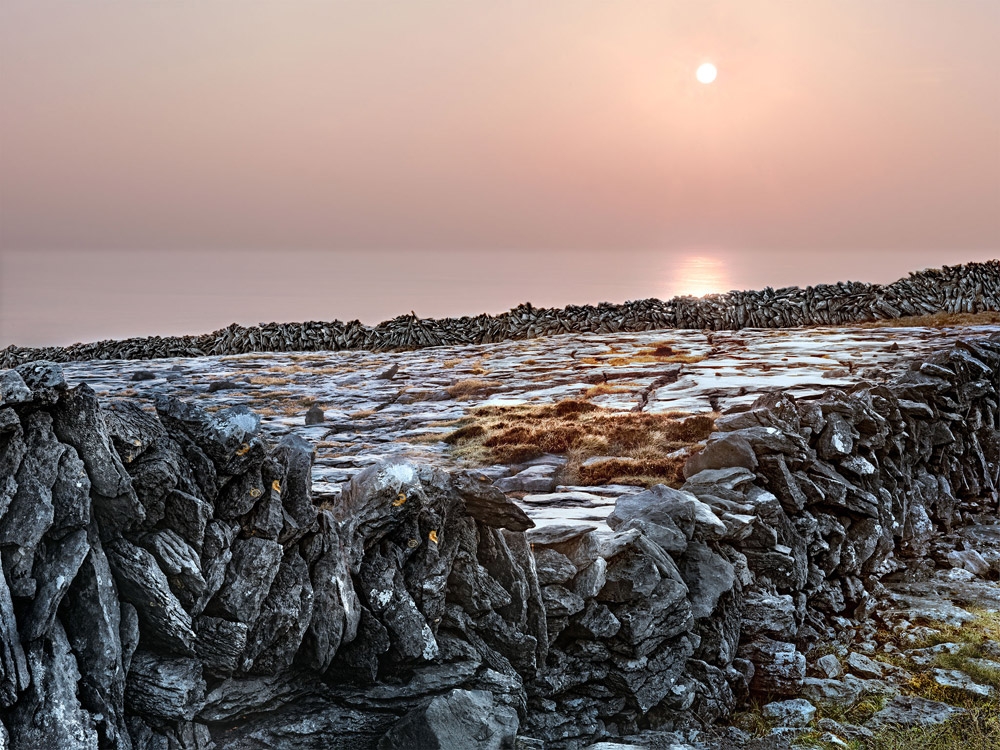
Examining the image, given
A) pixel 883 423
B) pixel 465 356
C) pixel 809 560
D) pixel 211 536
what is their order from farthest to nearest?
pixel 465 356
pixel 883 423
pixel 809 560
pixel 211 536

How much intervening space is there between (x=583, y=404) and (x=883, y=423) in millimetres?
4454

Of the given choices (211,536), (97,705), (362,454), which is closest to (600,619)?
(211,536)

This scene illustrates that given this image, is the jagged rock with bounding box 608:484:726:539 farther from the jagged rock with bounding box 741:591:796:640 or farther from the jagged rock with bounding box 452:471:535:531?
the jagged rock with bounding box 452:471:535:531

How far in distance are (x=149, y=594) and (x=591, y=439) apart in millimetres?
7428

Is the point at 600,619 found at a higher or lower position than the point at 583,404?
lower

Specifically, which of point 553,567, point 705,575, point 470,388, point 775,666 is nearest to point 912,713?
point 775,666

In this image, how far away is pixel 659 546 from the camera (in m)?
7.39

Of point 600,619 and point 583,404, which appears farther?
point 583,404

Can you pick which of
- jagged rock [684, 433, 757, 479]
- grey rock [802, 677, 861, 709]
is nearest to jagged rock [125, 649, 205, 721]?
grey rock [802, 677, 861, 709]

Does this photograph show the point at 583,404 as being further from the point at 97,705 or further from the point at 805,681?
the point at 97,705

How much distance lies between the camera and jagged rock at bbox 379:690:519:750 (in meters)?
5.20

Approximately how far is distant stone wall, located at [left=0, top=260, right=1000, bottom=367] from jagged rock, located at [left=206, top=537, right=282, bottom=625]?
2011 cm

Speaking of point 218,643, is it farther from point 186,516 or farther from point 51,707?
point 51,707

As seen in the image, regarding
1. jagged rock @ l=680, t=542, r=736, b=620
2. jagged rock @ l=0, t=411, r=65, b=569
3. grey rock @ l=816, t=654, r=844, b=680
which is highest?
jagged rock @ l=0, t=411, r=65, b=569
